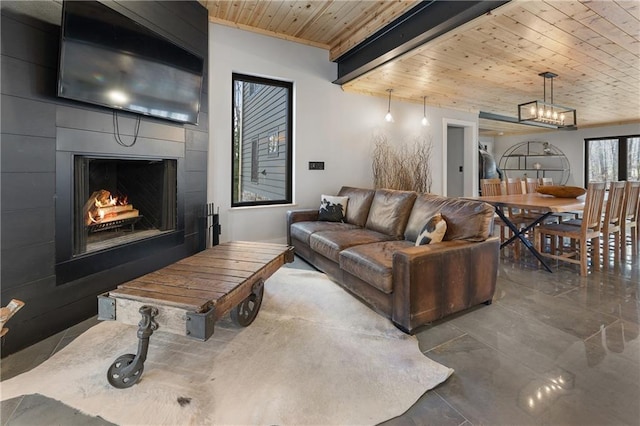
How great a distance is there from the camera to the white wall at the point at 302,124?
3.75 metres

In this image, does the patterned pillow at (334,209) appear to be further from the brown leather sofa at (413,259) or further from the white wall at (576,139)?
the white wall at (576,139)

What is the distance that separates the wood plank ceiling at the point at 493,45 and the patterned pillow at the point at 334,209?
5.64ft

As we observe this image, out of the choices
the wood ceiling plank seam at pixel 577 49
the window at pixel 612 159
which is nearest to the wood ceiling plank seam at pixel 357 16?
the wood ceiling plank seam at pixel 577 49

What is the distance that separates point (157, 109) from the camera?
105 inches

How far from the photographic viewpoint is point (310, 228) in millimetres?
3578

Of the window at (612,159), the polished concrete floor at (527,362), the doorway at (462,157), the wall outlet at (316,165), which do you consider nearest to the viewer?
the polished concrete floor at (527,362)

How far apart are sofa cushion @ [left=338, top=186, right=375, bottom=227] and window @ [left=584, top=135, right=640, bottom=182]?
7861mm

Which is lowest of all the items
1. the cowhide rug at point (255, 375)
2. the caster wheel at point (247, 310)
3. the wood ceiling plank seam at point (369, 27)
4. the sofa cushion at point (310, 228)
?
the cowhide rug at point (255, 375)

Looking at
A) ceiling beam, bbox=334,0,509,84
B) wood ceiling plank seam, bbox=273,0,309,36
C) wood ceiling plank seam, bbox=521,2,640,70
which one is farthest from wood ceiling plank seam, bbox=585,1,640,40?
wood ceiling plank seam, bbox=273,0,309,36

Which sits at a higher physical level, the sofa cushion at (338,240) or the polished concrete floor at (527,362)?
the sofa cushion at (338,240)

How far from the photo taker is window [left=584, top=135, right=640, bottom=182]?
7574mm

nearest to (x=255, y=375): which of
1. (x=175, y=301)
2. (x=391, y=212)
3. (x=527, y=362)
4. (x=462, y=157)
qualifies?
(x=175, y=301)

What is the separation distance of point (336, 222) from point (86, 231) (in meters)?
2.53

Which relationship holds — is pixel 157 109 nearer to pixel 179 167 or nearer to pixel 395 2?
pixel 179 167
